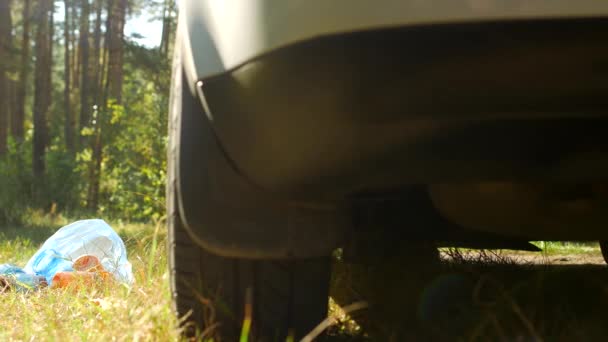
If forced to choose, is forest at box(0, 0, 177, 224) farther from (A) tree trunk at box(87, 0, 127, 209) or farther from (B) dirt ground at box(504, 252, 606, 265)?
(B) dirt ground at box(504, 252, 606, 265)

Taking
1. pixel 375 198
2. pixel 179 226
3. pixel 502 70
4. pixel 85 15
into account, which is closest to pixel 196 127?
pixel 179 226

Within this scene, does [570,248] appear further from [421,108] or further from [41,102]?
[41,102]

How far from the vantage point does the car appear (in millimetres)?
1276

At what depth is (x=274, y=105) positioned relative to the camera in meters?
1.39

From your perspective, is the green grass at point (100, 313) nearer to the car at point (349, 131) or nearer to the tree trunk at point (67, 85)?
the car at point (349, 131)

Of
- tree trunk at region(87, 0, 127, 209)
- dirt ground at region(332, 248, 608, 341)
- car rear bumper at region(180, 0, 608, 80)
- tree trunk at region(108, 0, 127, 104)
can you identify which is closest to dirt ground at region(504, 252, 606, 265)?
dirt ground at region(332, 248, 608, 341)

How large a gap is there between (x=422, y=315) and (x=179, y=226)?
0.77m

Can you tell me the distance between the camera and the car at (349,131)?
1276mm

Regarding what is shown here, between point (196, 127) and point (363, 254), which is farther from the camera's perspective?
point (363, 254)

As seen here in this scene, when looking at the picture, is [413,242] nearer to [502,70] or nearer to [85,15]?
[502,70]

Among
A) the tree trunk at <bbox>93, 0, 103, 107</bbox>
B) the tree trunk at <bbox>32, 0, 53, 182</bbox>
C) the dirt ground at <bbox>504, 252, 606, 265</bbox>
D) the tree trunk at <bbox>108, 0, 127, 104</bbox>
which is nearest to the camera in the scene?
the dirt ground at <bbox>504, 252, 606, 265</bbox>

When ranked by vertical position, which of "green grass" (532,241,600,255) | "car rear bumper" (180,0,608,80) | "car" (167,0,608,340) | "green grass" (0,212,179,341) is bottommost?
"green grass" (532,241,600,255)

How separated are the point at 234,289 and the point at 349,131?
1.69 ft

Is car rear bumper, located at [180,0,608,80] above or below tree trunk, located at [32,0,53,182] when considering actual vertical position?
above
